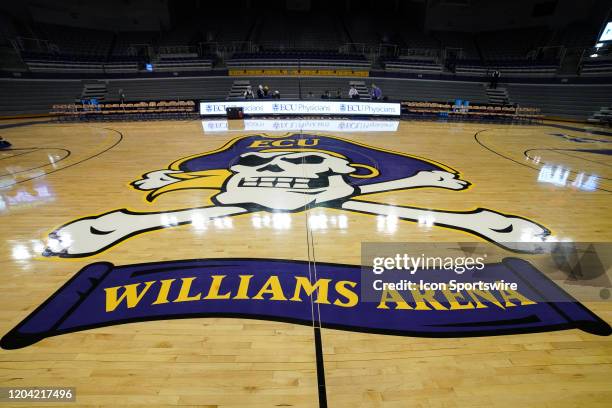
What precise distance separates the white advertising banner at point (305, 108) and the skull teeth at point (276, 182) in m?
9.93

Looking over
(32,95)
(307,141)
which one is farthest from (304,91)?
(32,95)

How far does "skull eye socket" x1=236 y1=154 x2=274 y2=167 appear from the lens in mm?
6906

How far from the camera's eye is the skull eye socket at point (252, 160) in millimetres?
6906

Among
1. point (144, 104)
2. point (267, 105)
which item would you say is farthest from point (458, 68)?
point (144, 104)

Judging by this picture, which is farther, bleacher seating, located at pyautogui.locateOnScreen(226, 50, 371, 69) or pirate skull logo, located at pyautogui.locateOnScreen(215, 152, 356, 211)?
bleacher seating, located at pyautogui.locateOnScreen(226, 50, 371, 69)

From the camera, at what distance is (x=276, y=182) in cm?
577

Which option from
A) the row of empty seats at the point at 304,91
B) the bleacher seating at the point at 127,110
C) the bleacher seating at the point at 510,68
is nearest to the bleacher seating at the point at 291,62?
the row of empty seats at the point at 304,91

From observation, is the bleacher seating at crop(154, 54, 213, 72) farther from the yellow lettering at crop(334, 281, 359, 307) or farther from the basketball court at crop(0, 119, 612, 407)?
the yellow lettering at crop(334, 281, 359, 307)

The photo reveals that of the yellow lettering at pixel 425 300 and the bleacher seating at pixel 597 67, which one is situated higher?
the bleacher seating at pixel 597 67

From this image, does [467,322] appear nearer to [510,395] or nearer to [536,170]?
[510,395]

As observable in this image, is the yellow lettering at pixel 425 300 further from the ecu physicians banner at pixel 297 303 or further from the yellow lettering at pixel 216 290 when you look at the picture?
the yellow lettering at pixel 216 290

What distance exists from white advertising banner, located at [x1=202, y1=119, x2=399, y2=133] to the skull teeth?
5.75 metres

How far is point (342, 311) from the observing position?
2.67m

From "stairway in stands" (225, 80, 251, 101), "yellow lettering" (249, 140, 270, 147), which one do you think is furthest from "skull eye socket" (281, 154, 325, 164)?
"stairway in stands" (225, 80, 251, 101)
